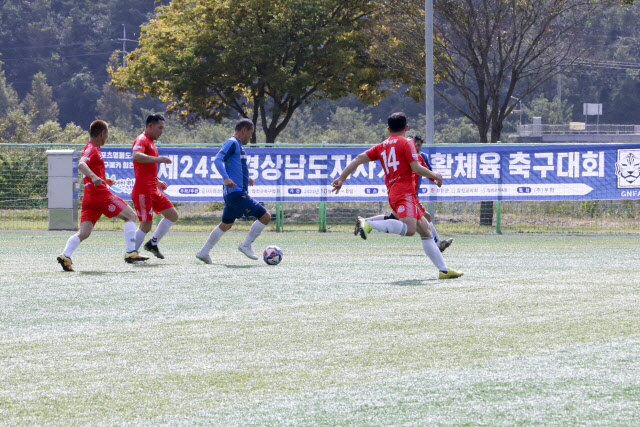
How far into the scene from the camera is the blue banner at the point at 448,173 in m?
19.4

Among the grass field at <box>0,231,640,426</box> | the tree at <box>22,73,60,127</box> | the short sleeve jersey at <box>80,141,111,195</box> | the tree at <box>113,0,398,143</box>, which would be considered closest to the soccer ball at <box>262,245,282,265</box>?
the grass field at <box>0,231,640,426</box>

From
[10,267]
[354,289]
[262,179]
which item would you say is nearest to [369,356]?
[354,289]

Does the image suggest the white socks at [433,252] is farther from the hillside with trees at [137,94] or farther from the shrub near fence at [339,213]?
the hillside with trees at [137,94]

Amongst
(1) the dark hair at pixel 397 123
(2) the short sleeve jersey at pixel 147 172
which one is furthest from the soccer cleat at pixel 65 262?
(1) the dark hair at pixel 397 123

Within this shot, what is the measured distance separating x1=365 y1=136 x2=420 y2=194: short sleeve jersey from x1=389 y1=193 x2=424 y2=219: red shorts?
0.06 meters

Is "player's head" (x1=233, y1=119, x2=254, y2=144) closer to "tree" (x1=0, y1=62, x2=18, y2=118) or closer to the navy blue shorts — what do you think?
the navy blue shorts

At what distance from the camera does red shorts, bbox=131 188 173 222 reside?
489 inches

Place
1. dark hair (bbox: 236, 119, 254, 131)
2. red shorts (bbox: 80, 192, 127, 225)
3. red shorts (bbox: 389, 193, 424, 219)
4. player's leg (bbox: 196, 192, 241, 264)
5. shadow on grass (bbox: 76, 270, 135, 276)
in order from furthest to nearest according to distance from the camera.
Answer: player's leg (bbox: 196, 192, 241, 264) < dark hair (bbox: 236, 119, 254, 131) < red shorts (bbox: 80, 192, 127, 225) < shadow on grass (bbox: 76, 270, 135, 276) < red shorts (bbox: 389, 193, 424, 219)

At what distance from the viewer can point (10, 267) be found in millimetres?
12188

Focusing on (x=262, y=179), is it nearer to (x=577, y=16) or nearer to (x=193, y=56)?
(x=193, y=56)

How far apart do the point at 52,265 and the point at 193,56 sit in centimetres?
1920

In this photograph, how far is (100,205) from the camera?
38.1 ft

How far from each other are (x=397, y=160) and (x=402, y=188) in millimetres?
319

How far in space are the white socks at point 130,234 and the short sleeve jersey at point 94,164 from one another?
0.55 metres
